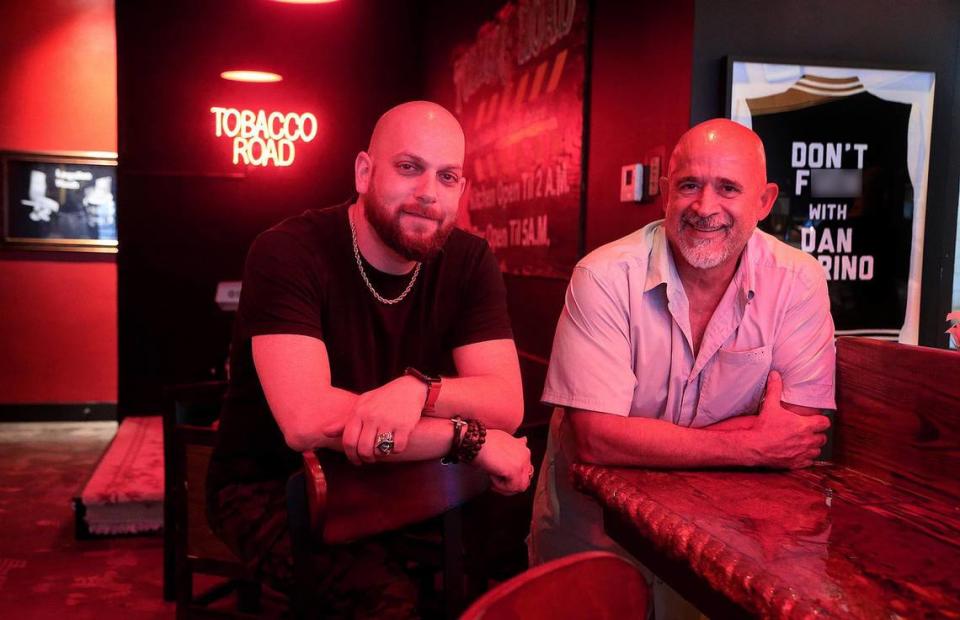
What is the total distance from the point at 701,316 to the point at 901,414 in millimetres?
475

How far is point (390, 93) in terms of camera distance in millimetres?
6648

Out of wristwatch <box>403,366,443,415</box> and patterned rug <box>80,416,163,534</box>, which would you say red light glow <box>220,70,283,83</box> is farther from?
wristwatch <box>403,366,443,415</box>

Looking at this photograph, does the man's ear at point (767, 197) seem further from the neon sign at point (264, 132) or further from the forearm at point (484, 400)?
the neon sign at point (264, 132)

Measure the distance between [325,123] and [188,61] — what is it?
3.59ft

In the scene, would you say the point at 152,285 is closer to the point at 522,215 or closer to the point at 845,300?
the point at 522,215

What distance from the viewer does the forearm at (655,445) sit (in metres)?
1.58

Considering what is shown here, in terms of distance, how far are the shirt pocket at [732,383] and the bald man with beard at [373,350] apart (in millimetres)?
430

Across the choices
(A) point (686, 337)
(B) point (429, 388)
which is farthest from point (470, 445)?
(A) point (686, 337)

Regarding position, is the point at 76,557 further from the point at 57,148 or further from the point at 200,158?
the point at 57,148

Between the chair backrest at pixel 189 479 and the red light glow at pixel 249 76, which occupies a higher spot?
the red light glow at pixel 249 76

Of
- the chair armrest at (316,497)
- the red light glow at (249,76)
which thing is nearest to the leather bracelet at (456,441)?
the chair armrest at (316,497)

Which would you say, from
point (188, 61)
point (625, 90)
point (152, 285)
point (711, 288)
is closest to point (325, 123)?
point (188, 61)

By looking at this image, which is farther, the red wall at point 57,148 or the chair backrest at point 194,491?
the red wall at point 57,148

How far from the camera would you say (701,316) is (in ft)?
6.29
